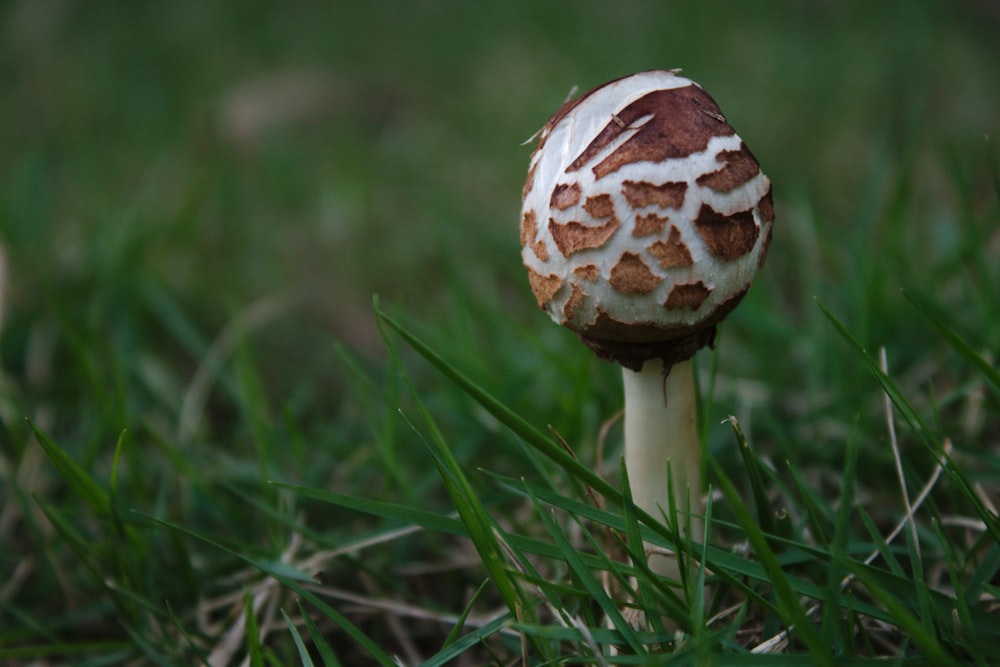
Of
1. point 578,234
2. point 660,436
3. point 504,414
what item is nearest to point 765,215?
point 578,234

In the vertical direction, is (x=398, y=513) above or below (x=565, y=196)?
below

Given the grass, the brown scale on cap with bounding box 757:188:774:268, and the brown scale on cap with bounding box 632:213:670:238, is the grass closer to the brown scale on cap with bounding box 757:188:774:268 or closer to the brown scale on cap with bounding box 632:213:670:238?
the brown scale on cap with bounding box 757:188:774:268

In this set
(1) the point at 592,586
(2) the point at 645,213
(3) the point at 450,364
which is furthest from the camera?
(3) the point at 450,364

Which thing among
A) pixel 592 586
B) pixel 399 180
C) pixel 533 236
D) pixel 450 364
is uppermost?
pixel 533 236

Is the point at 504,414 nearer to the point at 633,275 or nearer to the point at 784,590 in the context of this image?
the point at 633,275

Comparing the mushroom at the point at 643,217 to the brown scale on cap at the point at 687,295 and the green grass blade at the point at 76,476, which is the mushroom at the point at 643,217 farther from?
the green grass blade at the point at 76,476

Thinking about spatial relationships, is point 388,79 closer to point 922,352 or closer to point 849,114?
point 849,114

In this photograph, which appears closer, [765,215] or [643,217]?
[643,217]
